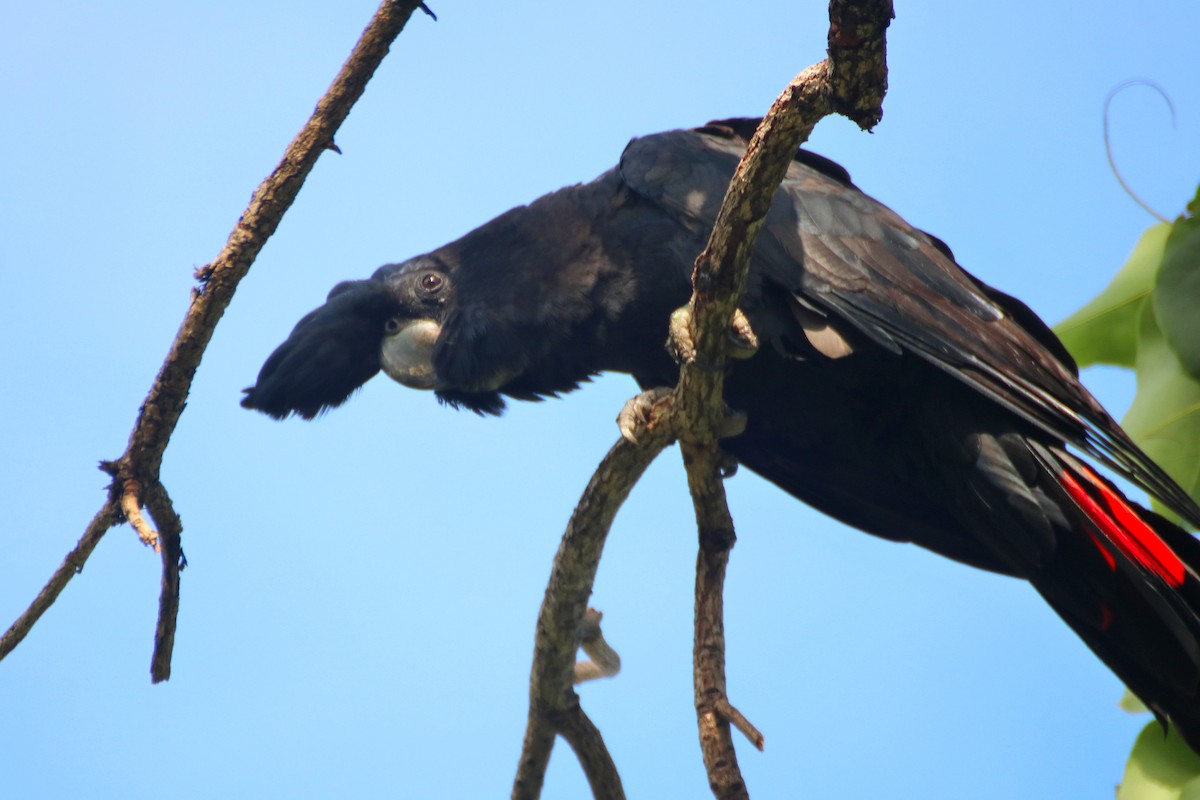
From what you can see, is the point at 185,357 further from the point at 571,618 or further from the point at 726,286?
the point at 726,286

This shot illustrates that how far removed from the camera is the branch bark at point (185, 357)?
2.33 meters

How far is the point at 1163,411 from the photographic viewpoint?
2525mm

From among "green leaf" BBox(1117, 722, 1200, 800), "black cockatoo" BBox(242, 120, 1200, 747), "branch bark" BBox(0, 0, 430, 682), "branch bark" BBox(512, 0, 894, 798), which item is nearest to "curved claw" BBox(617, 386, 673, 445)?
"branch bark" BBox(512, 0, 894, 798)

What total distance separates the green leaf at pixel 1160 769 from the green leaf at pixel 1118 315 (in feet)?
2.82

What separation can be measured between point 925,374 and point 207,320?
5.20 feet

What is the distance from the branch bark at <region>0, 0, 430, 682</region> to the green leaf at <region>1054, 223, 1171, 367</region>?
1.70 m

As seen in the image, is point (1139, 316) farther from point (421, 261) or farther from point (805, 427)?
point (421, 261)

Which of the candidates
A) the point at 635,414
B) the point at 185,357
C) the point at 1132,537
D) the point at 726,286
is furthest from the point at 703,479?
the point at 185,357

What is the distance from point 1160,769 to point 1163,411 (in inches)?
29.8

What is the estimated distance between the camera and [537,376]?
306cm

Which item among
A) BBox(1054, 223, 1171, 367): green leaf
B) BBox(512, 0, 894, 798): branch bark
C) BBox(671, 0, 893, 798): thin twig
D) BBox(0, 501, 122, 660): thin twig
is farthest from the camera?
BBox(1054, 223, 1171, 367): green leaf

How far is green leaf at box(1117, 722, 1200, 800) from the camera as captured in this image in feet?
7.73

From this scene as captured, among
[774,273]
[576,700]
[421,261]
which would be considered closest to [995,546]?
[774,273]

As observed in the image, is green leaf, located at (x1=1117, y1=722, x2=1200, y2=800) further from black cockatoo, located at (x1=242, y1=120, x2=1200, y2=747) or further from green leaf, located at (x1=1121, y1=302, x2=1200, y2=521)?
green leaf, located at (x1=1121, y1=302, x2=1200, y2=521)
